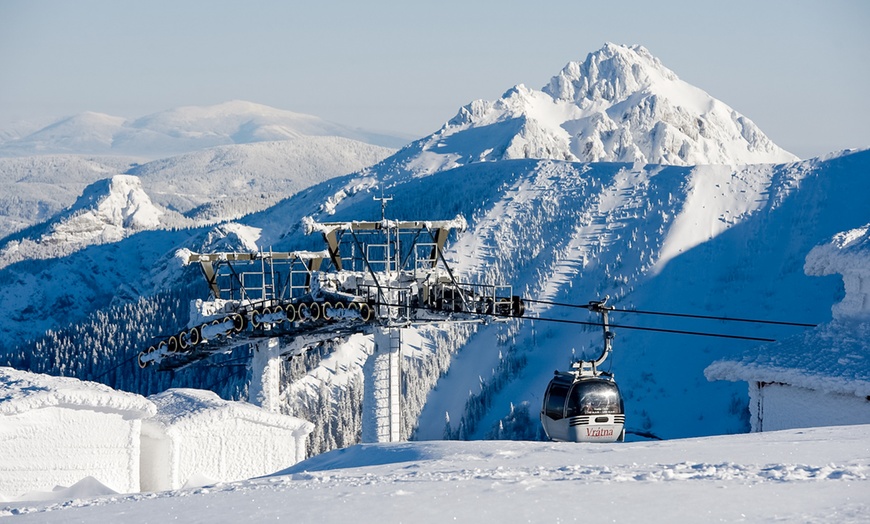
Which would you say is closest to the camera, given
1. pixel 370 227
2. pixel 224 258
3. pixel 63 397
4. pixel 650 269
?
pixel 63 397

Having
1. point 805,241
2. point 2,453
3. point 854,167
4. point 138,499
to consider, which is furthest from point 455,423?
point 138,499

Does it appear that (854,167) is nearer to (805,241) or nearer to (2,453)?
(805,241)

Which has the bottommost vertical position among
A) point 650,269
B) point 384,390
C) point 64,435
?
point 64,435

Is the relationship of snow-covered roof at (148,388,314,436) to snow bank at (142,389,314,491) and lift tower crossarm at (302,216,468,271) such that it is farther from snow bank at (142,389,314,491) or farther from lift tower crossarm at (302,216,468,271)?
lift tower crossarm at (302,216,468,271)

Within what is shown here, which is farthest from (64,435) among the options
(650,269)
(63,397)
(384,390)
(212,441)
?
(650,269)

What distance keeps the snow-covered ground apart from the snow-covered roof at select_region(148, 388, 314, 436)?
1790cm

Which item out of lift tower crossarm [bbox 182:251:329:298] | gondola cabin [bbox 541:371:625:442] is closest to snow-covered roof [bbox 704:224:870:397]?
gondola cabin [bbox 541:371:625:442]

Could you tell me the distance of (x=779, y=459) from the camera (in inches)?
809

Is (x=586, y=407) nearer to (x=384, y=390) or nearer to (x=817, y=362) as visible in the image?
(x=817, y=362)

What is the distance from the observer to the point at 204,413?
40.8 metres

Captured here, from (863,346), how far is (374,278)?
17370 millimetres

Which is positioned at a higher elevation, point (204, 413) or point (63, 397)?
point (63, 397)

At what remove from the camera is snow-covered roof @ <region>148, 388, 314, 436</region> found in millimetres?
40281

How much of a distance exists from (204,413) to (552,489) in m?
24.2
